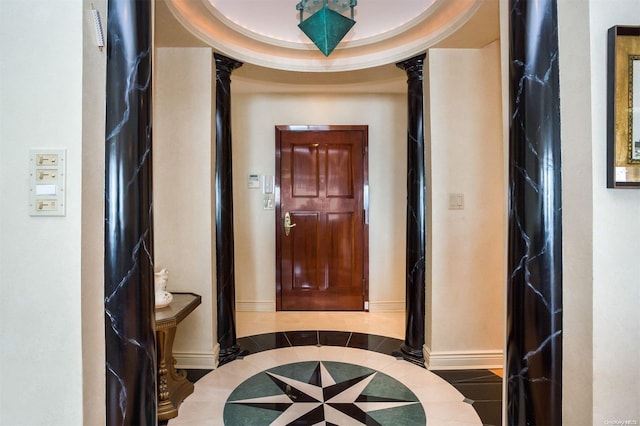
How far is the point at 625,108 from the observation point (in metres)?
1.18

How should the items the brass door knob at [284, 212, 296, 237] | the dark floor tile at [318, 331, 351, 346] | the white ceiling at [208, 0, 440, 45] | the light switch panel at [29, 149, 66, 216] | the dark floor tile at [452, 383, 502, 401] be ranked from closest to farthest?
the light switch panel at [29, 149, 66, 216] → the dark floor tile at [452, 383, 502, 401] → the white ceiling at [208, 0, 440, 45] → the dark floor tile at [318, 331, 351, 346] → the brass door knob at [284, 212, 296, 237]

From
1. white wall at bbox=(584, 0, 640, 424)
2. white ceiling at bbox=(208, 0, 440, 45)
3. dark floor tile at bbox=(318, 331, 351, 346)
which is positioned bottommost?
dark floor tile at bbox=(318, 331, 351, 346)

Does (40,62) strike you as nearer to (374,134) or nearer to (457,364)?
(457,364)

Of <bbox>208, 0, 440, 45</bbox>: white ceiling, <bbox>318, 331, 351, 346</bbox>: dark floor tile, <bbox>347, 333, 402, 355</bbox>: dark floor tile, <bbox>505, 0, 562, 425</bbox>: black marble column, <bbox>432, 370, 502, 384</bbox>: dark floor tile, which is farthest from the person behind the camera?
<bbox>318, 331, 351, 346</bbox>: dark floor tile

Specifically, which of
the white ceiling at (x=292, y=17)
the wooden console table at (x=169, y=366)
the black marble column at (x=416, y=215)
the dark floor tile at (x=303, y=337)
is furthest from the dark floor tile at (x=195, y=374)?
the white ceiling at (x=292, y=17)

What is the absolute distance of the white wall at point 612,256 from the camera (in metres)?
1.21

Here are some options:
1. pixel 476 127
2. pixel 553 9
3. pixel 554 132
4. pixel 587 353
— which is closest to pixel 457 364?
pixel 587 353

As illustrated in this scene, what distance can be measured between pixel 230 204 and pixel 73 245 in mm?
1823

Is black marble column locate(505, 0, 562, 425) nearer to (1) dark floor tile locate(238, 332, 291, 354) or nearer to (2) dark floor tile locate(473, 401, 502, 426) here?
(2) dark floor tile locate(473, 401, 502, 426)

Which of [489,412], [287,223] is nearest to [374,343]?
[489,412]

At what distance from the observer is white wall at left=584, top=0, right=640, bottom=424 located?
121 centimetres

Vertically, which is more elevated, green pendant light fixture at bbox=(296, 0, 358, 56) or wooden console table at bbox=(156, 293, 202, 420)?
green pendant light fixture at bbox=(296, 0, 358, 56)

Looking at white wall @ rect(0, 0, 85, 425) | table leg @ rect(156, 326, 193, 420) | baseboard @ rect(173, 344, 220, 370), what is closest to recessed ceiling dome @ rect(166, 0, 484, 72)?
white wall @ rect(0, 0, 85, 425)

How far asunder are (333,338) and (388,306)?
102 cm
